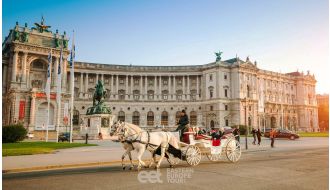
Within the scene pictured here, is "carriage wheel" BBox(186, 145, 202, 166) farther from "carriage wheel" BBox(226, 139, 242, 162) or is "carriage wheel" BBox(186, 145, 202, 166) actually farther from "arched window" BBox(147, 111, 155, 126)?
"arched window" BBox(147, 111, 155, 126)

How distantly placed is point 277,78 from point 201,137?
100 meters

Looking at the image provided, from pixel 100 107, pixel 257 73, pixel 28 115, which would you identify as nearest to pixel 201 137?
pixel 100 107

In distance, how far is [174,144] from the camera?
13820 millimetres

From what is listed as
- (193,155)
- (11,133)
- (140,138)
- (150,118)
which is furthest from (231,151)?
(150,118)

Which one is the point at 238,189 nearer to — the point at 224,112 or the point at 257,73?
the point at 224,112

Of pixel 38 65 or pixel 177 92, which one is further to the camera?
pixel 177 92

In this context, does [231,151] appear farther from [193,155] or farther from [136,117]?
[136,117]

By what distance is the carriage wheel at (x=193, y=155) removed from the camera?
1389 centimetres

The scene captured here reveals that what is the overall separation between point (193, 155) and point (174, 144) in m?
1.09

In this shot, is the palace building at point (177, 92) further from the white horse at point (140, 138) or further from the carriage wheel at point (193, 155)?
the white horse at point (140, 138)

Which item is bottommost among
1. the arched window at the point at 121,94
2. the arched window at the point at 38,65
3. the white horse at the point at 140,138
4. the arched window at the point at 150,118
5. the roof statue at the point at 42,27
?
the white horse at the point at 140,138

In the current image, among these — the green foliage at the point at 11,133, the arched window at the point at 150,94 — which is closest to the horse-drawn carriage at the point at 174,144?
the green foliage at the point at 11,133

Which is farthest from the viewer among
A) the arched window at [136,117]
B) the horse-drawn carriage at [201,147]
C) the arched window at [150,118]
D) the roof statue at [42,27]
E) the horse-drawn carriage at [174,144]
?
the arched window at [150,118]

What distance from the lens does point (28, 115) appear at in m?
64.4
